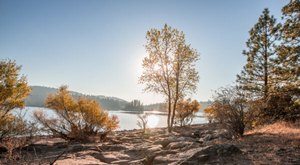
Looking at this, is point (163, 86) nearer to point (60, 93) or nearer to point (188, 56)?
point (188, 56)

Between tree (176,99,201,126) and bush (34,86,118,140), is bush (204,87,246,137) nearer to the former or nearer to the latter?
bush (34,86,118,140)

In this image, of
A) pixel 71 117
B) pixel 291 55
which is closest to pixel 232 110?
pixel 291 55

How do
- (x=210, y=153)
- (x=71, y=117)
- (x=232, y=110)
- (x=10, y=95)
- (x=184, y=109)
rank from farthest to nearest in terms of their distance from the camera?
(x=184, y=109), (x=71, y=117), (x=10, y=95), (x=232, y=110), (x=210, y=153)

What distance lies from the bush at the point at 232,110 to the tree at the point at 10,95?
15.6 meters

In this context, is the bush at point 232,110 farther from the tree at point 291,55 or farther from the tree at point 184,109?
the tree at point 184,109

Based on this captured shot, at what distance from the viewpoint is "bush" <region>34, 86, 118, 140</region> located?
72.2 feet

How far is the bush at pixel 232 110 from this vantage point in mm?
12820

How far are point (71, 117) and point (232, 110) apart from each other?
1658 cm

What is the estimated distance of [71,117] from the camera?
2228cm

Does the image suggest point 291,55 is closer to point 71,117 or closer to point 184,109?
point 71,117

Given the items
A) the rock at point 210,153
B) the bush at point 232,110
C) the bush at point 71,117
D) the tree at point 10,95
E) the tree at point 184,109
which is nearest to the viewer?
the rock at point 210,153

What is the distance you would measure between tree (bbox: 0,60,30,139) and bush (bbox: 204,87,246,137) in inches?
614

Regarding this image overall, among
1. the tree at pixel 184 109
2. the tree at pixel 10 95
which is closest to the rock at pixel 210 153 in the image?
the tree at pixel 10 95

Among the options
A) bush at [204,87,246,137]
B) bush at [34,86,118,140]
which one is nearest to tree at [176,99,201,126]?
bush at [34,86,118,140]
